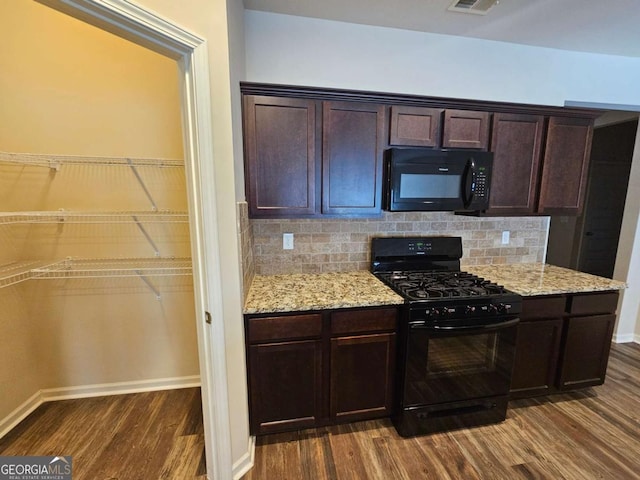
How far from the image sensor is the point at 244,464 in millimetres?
1646

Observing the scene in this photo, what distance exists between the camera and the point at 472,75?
2338 mm

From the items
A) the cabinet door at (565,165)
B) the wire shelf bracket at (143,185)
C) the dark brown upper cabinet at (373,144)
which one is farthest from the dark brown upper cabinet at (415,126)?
the wire shelf bracket at (143,185)

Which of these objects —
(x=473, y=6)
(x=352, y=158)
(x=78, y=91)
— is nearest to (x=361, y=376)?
(x=352, y=158)

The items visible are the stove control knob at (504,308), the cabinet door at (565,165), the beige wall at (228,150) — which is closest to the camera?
the beige wall at (228,150)

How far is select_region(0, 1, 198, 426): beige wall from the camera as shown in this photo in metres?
1.87

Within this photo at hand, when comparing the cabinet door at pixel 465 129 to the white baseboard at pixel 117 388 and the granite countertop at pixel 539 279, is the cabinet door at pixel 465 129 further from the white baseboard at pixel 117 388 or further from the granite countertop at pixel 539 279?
the white baseboard at pixel 117 388

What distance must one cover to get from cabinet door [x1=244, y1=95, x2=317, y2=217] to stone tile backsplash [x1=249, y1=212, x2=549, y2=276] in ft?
1.06

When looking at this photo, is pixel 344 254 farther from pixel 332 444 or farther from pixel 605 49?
pixel 605 49

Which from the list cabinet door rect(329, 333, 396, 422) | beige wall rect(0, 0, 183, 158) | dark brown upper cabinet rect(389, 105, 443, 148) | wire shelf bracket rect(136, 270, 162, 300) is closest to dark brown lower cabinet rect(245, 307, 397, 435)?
cabinet door rect(329, 333, 396, 422)

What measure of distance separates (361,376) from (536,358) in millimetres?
1348

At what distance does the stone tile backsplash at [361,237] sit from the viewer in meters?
2.25

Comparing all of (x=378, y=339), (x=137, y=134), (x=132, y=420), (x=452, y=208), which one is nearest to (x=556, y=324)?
(x=452, y=208)

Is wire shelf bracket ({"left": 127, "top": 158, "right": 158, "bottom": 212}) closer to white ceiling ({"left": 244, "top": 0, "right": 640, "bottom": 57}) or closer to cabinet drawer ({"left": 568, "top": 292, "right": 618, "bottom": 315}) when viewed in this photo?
white ceiling ({"left": 244, "top": 0, "right": 640, "bottom": 57})

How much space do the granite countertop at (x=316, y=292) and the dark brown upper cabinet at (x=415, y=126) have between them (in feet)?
3.39
